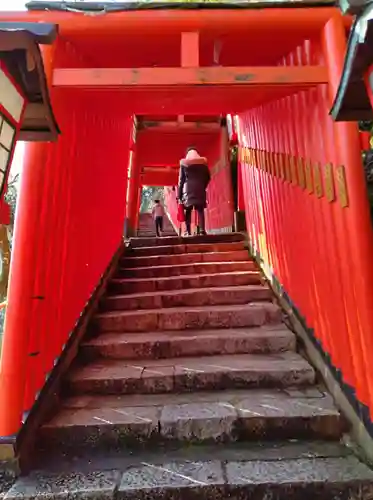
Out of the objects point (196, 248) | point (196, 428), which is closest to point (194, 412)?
point (196, 428)

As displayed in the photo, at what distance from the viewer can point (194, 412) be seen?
3029mm

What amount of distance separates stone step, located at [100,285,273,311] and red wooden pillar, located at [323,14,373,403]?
182cm

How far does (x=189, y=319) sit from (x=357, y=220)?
6.80 feet

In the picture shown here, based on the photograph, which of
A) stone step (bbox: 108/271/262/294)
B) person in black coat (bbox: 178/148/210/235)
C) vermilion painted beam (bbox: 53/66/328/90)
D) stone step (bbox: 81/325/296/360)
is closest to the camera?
vermilion painted beam (bbox: 53/66/328/90)

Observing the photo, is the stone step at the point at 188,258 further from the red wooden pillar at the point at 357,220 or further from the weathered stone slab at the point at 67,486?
the weathered stone slab at the point at 67,486

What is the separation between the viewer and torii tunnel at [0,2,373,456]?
2.90 m

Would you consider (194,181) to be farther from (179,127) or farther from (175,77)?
(175,77)

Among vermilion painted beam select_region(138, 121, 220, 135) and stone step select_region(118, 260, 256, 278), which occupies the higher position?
vermilion painted beam select_region(138, 121, 220, 135)

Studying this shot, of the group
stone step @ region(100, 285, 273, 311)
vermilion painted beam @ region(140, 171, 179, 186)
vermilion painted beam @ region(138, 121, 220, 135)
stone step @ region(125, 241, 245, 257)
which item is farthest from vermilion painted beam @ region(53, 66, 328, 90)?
vermilion painted beam @ region(140, 171, 179, 186)

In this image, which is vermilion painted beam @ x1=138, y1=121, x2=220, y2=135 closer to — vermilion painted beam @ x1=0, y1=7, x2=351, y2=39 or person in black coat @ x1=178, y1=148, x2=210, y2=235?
person in black coat @ x1=178, y1=148, x2=210, y2=235

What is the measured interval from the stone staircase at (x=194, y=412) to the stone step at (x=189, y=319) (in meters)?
0.01

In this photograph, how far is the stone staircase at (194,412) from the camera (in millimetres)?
2426

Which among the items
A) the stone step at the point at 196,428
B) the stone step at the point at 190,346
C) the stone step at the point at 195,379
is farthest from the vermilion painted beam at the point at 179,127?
the stone step at the point at 196,428

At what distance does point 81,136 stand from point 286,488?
136 inches
